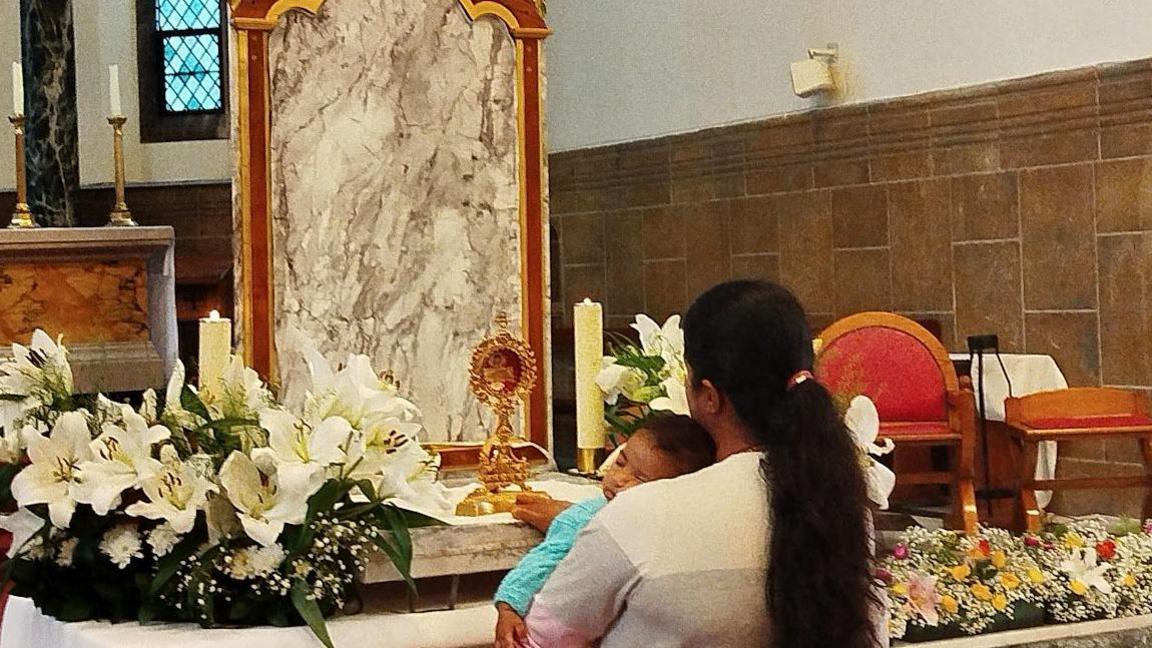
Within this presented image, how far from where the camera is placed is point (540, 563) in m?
2.98

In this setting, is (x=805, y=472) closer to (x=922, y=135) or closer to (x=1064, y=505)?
(x=1064, y=505)

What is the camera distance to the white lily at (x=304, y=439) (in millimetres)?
3156

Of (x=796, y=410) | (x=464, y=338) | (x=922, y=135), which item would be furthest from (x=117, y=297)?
(x=796, y=410)

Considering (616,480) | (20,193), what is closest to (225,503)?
(616,480)

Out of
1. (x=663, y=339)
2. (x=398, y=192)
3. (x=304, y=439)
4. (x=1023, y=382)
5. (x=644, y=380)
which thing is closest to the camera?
(x=304, y=439)

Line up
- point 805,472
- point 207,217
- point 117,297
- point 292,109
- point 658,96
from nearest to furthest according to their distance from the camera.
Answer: point 805,472, point 292,109, point 117,297, point 658,96, point 207,217

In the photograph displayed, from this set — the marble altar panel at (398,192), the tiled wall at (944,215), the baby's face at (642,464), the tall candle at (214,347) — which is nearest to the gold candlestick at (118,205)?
the marble altar panel at (398,192)

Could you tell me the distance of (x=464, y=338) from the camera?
14.7 feet

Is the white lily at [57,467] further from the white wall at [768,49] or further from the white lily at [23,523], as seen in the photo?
the white wall at [768,49]

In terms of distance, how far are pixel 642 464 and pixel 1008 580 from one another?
1823 millimetres

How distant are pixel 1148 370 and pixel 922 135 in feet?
5.58

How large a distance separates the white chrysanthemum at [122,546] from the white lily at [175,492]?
80 mm

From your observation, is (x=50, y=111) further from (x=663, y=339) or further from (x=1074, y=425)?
(x=663, y=339)

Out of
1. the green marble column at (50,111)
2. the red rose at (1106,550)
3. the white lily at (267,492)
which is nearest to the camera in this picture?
the white lily at (267,492)
